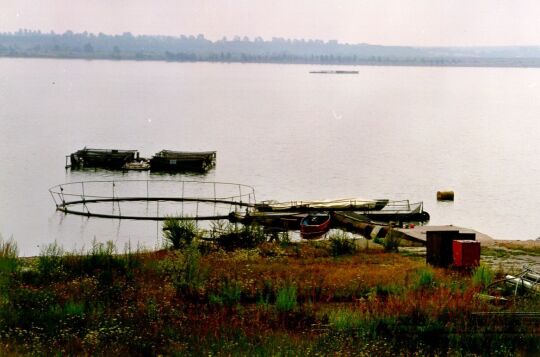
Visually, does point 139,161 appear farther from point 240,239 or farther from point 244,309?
point 244,309

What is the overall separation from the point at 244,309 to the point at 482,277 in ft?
25.1

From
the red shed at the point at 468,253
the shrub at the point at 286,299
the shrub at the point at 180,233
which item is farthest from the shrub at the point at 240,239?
the shrub at the point at 286,299

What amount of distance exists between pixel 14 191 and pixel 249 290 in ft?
198

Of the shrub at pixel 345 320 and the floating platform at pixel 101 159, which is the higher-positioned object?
the shrub at pixel 345 320

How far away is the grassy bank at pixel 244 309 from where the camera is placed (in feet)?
56.1

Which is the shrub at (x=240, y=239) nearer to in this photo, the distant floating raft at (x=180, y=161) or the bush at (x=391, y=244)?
the bush at (x=391, y=244)

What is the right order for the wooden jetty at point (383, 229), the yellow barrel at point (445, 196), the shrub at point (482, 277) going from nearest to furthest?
the shrub at point (482, 277), the wooden jetty at point (383, 229), the yellow barrel at point (445, 196)

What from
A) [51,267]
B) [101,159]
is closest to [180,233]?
[51,267]

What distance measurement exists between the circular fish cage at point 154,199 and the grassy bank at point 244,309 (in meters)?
33.6

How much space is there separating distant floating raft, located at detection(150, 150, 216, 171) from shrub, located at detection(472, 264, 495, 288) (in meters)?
66.6

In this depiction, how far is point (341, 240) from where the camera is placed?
33469 mm

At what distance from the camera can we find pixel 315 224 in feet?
179

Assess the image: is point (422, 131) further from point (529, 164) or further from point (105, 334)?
point (105, 334)

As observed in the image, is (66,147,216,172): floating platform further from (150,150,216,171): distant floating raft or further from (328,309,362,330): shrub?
(328,309,362,330): shrub
